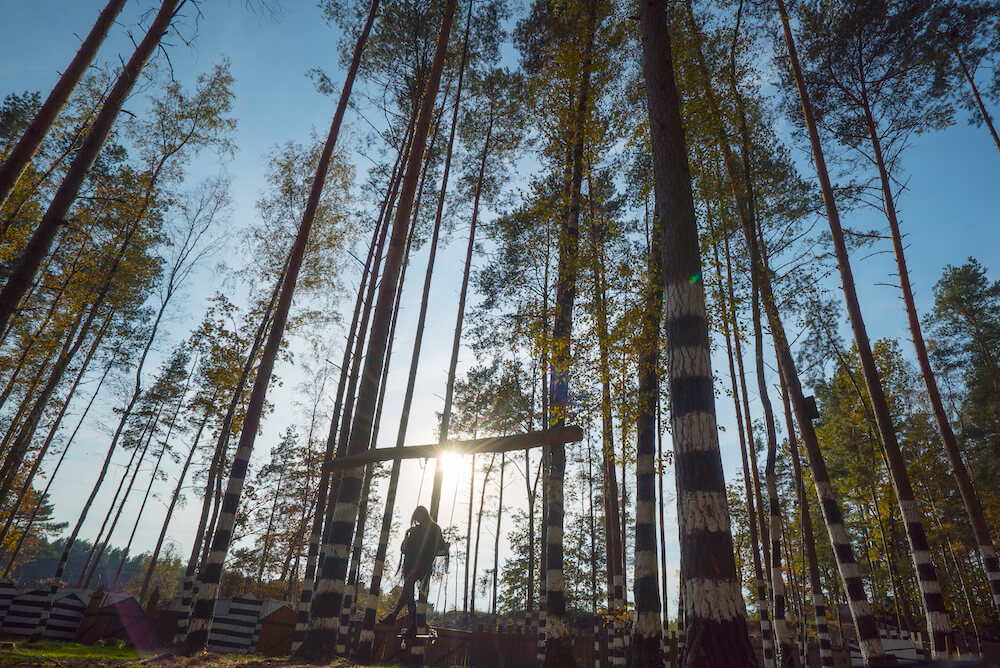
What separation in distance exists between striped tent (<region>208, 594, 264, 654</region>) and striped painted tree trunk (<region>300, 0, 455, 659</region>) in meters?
12.8

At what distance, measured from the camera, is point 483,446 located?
14.3 ft

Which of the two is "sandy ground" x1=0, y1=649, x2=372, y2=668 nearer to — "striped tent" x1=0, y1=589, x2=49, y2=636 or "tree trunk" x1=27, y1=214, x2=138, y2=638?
"tree trunk" x1=27, y1=214, x2=138, y2=638

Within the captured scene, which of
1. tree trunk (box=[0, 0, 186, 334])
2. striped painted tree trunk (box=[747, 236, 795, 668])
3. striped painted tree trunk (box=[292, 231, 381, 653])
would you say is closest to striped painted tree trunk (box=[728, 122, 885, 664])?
striped painted tree trunk (box=[747, 236, 795, 668])

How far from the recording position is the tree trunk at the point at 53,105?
5582mm

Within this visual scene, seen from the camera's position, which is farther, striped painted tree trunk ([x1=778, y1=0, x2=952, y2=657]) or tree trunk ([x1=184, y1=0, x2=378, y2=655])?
tree trunk ([x1=184, y1=0, x2=378, y2=655])

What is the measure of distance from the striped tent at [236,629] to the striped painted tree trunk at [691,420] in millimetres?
17831

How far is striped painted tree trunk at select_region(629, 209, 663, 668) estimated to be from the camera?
6.57 m

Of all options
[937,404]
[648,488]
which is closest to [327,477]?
[648,488]

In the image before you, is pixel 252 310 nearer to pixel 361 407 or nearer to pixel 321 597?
pixel 361 407

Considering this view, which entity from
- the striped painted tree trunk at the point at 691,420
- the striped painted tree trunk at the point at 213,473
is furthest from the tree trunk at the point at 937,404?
the striped painted tree trunk at the point at 213,473

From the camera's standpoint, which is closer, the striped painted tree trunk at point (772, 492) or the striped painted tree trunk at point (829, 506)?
the striped painted tree trunk at point (829, 506)

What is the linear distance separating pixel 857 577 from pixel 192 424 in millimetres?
28930

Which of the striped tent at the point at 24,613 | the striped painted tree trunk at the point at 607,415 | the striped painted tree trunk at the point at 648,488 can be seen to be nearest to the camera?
the striped painted tree trunk at the point at 648,488

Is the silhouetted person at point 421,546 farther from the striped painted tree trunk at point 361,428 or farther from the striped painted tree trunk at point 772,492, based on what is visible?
the striped painted tree trunk at point 772,492
